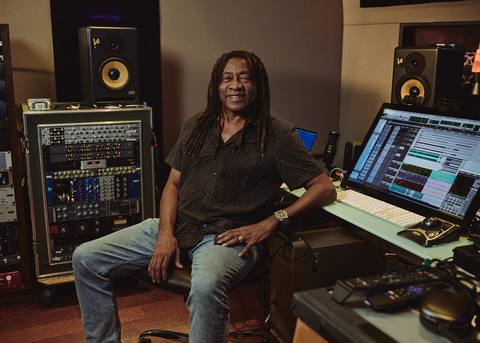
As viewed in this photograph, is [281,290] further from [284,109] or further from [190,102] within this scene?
[284,109]

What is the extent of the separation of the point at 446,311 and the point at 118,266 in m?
1.23

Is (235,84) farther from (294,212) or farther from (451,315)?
(451,315)

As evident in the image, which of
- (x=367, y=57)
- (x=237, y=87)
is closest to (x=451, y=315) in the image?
(x=237, y=87)

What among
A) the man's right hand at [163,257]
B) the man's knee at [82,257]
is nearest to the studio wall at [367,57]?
the man's right hand at [163,257]

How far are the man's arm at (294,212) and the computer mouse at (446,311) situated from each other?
2.76 ft

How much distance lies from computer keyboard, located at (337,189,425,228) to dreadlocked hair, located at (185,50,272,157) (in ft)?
1.39

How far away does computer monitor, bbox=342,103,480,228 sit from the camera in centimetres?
148

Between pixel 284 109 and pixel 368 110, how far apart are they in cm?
78

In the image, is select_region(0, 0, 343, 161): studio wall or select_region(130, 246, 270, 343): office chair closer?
select_region(130, 246, 270, 343): office chair

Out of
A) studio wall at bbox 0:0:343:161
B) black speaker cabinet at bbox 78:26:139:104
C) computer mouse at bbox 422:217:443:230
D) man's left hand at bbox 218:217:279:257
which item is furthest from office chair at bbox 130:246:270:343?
studio wall at bbox 0:0:343:161

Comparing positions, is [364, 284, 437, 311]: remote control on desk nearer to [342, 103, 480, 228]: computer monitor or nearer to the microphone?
[342, 103, 480, 228]: computer monitor

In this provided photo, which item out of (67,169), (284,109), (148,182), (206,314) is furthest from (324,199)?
(284,109)

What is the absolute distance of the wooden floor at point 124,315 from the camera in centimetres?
221

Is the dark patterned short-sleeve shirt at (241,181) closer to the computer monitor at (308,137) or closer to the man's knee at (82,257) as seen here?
the man's knee at (82,257)
